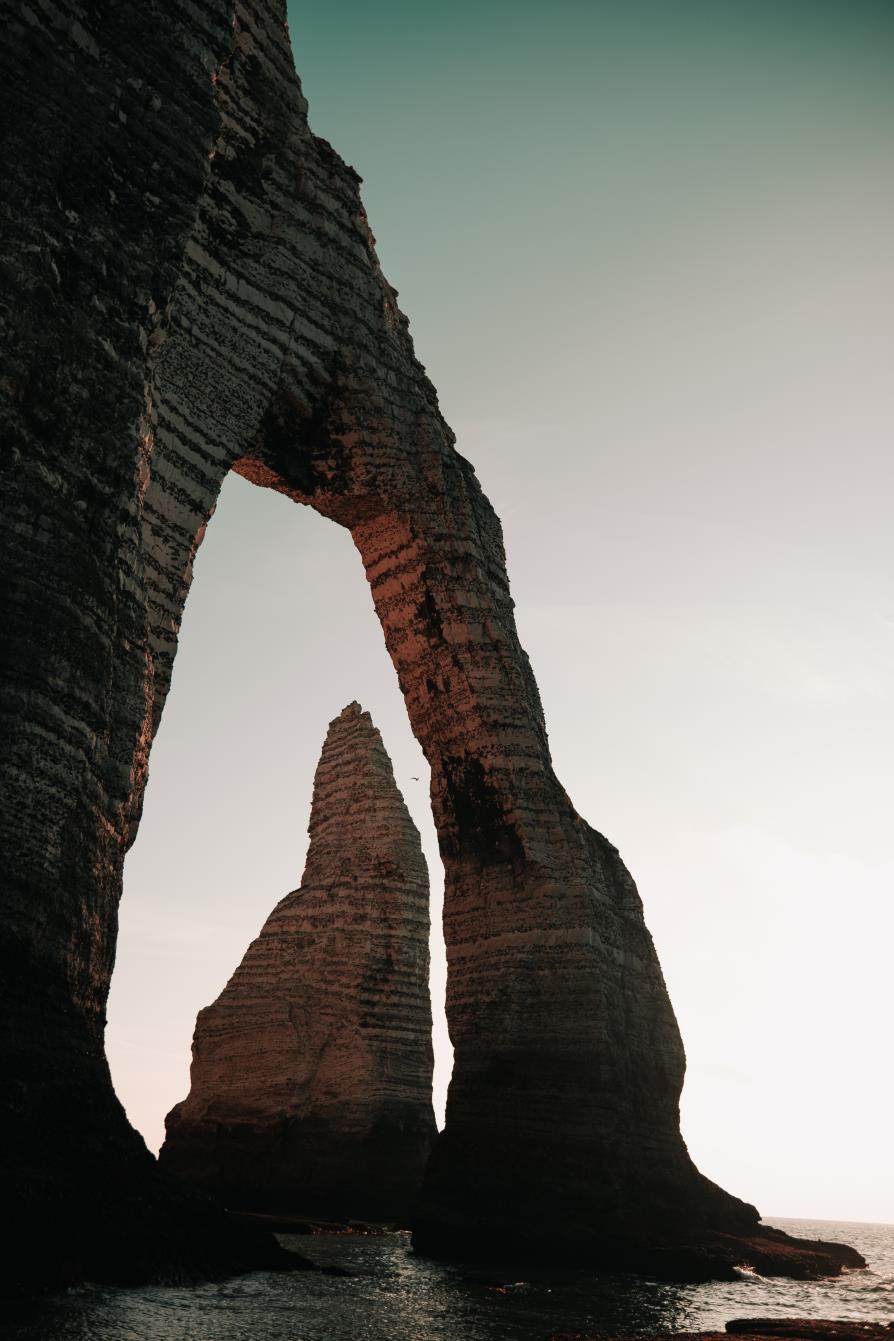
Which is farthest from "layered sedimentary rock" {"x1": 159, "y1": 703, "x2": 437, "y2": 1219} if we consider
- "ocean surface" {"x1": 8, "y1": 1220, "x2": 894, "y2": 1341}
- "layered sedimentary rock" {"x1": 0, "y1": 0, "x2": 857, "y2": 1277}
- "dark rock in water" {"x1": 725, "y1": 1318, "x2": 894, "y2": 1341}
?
"dark rock in water" {"x1": 725, "y1": 1318, "x2": 894, "y2": 1341}

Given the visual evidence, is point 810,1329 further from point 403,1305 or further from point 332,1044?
point 332,1044

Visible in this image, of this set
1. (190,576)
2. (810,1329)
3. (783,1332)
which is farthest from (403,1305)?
(190,576)

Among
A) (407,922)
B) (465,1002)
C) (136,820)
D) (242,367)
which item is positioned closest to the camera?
(136,820)

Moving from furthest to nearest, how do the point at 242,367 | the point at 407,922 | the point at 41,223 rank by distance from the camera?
the point at 407,922
the point at 242,367
the point at 41,223

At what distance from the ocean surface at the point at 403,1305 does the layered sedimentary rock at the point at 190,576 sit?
67 centimetres

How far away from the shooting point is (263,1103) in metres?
21.7

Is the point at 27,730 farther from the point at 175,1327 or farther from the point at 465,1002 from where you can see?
the point at 465,1002

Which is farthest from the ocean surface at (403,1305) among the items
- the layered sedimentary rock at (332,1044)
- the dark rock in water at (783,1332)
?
the layered sedimentary rock at (332,1044)

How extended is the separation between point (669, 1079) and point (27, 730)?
→ 12846 millimetres

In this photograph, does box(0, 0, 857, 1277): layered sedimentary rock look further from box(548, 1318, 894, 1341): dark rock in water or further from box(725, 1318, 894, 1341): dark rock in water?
box(725, 1318, 894, 1341): dark rock in water

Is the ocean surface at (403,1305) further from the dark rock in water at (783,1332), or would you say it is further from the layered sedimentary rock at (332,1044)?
the layered sedimentary rock at (332,1044)

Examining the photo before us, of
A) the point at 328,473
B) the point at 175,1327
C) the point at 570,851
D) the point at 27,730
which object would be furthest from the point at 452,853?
Result: the point at 175,1327

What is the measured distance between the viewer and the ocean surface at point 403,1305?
5.64m

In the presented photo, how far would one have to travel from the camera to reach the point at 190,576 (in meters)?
12.1
